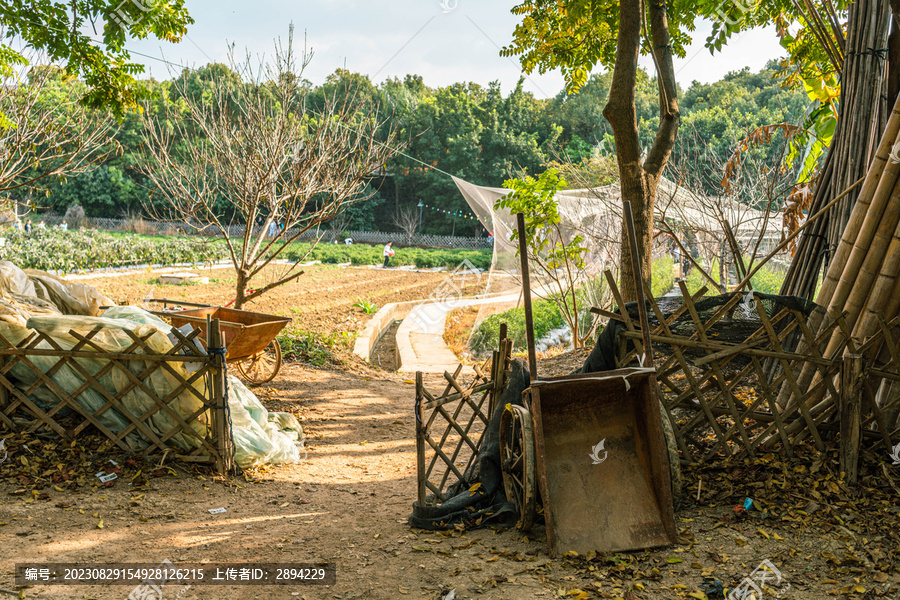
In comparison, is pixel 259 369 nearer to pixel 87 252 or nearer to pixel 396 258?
pixel 87 252

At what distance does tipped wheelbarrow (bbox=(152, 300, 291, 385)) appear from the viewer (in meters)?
6.45

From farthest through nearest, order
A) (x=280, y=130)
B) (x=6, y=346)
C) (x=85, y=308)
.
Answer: (x=280, y=130) < (x=85, y=308) < (x=6, y=346)

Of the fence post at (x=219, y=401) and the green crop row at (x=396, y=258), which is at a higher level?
the green crop row at (x=396, y=258)

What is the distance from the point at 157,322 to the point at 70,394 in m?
0.95

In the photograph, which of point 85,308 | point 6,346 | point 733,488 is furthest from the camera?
Result: point 85,308

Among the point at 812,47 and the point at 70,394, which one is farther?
the point at 812,47

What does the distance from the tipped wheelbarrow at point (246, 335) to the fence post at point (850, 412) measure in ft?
15.7

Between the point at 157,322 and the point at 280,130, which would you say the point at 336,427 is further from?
the point at 280,130

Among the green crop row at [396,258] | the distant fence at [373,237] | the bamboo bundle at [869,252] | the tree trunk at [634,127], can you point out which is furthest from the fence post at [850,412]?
the distant fence at [373,237]

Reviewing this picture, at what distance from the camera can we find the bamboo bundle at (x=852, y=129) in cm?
480

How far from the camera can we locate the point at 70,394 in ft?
15.6

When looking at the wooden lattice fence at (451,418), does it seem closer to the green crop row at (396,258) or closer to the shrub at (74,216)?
the green crop row at (396,258)

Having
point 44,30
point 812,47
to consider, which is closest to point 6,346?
point 44,30

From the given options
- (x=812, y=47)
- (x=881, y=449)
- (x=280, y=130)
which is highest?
(x=812, y=47)
